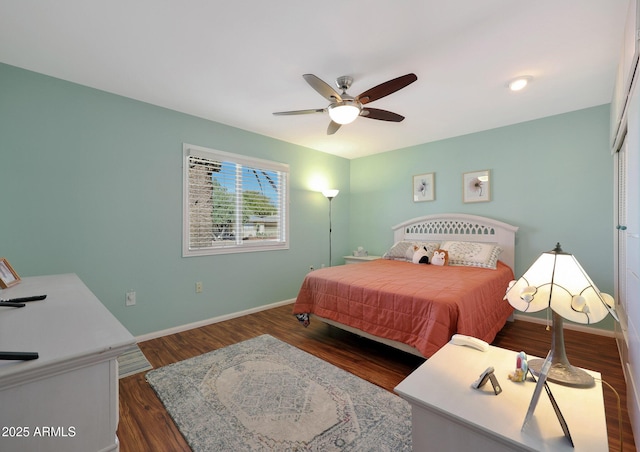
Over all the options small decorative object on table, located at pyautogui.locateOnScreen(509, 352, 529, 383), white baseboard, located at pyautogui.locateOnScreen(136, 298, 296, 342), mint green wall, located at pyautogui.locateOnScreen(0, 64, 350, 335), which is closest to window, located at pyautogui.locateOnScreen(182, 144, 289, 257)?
mint green wall, located at pyautogui.locateOnScreen(0, 64, 350, 335)

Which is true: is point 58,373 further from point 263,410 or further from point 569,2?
point 569,2

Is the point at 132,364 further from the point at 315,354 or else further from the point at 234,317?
the point at 315,354

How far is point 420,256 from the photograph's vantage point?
3781 mm

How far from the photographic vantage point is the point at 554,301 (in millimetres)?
1009

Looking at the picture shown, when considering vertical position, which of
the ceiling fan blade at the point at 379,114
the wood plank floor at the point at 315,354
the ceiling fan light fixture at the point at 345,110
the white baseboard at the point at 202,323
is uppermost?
the ceiling fan blade at the point at 379,114

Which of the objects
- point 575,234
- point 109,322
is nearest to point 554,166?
point 575,234

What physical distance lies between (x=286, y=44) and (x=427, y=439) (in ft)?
7.54

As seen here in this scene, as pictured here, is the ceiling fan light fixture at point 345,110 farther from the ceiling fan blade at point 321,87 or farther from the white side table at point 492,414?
the white side table at point 492,414

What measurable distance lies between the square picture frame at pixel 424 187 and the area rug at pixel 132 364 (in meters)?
3.92

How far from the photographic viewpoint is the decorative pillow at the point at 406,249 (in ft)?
12.7

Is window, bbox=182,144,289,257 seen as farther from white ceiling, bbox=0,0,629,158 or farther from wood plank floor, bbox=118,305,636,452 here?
wood plank floor, bbox=118,305,636,452

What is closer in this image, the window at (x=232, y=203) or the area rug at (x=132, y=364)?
the area rug at (x=132, y=364)

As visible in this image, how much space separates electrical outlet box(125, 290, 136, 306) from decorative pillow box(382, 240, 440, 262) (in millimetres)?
3159

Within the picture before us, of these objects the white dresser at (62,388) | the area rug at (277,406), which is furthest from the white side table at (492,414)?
the white dresser at (62,388)
